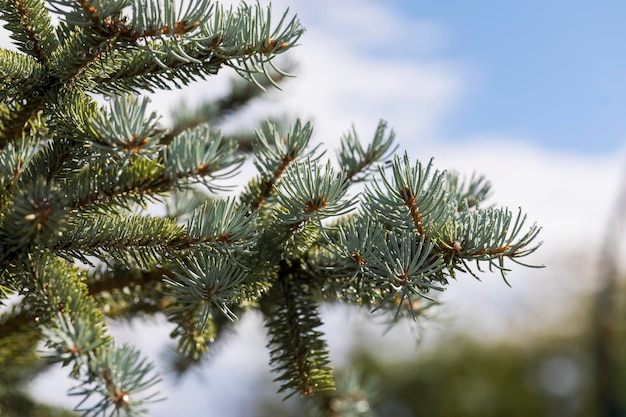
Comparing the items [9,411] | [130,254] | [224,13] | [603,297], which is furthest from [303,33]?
[603,297]

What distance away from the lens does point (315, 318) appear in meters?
0.44

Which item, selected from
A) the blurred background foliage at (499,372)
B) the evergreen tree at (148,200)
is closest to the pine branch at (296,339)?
the evergreen tree at (148,200)

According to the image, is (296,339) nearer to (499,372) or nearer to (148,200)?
(148,200)

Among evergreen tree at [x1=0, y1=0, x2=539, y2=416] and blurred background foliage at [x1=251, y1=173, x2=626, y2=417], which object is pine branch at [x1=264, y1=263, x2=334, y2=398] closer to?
evergreen tree at [x1=0, y1=0, x2=539, y2=416]

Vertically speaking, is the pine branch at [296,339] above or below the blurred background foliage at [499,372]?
below

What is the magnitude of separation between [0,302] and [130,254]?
0.08m

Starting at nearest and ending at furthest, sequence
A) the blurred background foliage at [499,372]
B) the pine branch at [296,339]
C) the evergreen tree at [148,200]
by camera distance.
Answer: the evergreen tree at [148,200], the pine branch at [296,339], the blurred background foliage at [499,372]

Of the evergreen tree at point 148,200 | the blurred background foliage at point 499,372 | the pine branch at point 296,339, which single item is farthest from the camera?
the blurred background foliage at point 499,372

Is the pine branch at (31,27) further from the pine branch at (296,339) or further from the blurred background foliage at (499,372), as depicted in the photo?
the blurred background foliage at (499,372)

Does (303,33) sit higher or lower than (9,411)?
higher

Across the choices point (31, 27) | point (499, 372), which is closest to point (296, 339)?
point (31, 27)

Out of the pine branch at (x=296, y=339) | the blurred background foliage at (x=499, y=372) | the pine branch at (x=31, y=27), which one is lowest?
the pine branch at (x=296, y=339)

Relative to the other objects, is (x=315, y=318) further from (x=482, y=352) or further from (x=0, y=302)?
(x=482, y=352)

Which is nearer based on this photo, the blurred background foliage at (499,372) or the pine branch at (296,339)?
the pine branch at (296,339)
